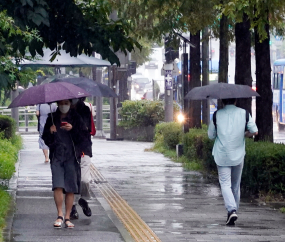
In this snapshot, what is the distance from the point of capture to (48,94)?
7.97m

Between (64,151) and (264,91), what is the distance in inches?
223

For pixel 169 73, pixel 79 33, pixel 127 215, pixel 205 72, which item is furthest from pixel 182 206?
pixel 169 73

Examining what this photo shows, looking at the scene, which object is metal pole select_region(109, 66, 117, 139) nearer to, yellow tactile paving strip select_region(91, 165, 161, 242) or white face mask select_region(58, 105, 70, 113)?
yellow tactile paving strip select_region(91, 165, 161, 242)

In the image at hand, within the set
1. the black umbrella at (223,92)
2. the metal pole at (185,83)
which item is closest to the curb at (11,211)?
the black umbrella at (223,92)

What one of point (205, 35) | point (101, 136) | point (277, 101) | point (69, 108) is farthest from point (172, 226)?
point (277, 101)

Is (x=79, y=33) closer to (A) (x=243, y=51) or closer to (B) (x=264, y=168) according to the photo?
(B) (x=264, y=168)

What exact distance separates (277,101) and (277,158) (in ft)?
90.4

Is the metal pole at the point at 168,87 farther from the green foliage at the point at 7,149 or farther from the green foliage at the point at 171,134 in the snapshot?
the green foliage at the point at 7,149

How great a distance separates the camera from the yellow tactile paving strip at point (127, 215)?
793 cm

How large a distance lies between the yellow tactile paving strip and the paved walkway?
0.10 m

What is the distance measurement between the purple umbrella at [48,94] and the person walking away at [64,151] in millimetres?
247

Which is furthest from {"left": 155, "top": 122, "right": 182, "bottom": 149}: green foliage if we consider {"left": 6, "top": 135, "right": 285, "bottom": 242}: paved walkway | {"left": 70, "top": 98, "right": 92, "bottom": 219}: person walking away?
{"left": 70, "top": 98, "right": 92, "bottom": 219}: person walking away

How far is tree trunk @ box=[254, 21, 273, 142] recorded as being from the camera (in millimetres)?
12805

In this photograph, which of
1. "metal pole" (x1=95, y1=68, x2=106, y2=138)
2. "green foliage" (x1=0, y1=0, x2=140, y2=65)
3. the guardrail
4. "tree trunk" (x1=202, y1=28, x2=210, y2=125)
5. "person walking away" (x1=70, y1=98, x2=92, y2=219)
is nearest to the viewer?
"person walking away" (x1=70, y1=98, x2=92, y2=219)
